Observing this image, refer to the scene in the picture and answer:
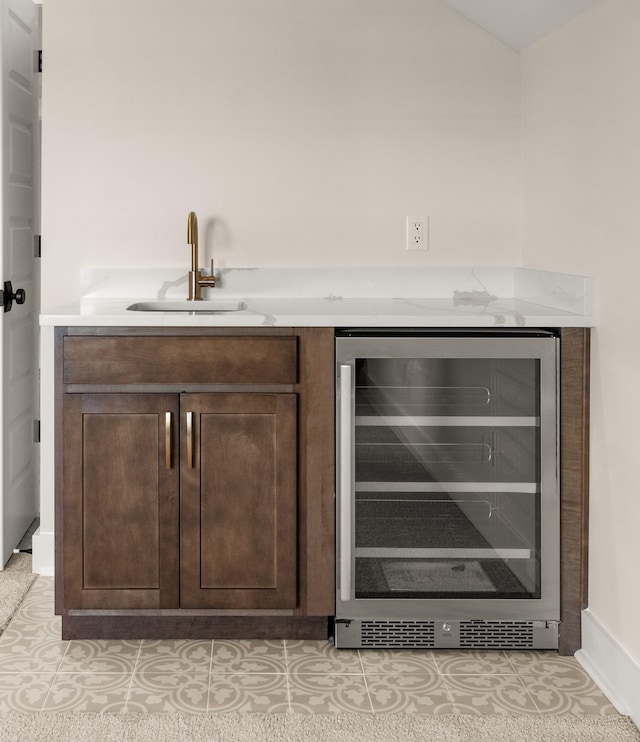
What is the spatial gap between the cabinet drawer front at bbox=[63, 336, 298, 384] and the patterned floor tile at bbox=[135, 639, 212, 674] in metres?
0.73

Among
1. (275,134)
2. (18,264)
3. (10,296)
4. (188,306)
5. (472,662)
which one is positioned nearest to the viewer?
(472,662)

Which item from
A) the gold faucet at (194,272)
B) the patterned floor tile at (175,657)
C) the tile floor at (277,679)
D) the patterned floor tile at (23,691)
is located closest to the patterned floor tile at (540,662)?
the tile floor at (277,679)

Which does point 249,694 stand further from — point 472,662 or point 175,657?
point 472,662

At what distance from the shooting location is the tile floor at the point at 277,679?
207cm

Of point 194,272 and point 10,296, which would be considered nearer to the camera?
point 194,272

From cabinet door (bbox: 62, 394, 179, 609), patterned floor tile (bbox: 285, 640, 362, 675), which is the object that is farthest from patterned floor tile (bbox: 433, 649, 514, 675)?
cabinet door (bbox: 62, 394, 179, 609)

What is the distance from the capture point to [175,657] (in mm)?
2322

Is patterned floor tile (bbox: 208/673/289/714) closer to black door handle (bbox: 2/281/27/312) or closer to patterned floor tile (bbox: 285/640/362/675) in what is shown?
patterned floor tile (bbox: 285/640/362/675)

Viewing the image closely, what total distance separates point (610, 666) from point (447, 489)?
59cm

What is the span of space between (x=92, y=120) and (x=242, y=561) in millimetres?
1540

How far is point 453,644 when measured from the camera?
238 cm

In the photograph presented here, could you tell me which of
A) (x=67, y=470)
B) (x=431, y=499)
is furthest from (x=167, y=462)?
(x=431, y=499)

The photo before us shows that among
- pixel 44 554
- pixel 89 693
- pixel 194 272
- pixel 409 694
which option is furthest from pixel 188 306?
pixel 409 694

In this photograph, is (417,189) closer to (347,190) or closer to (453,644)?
(347,190)
